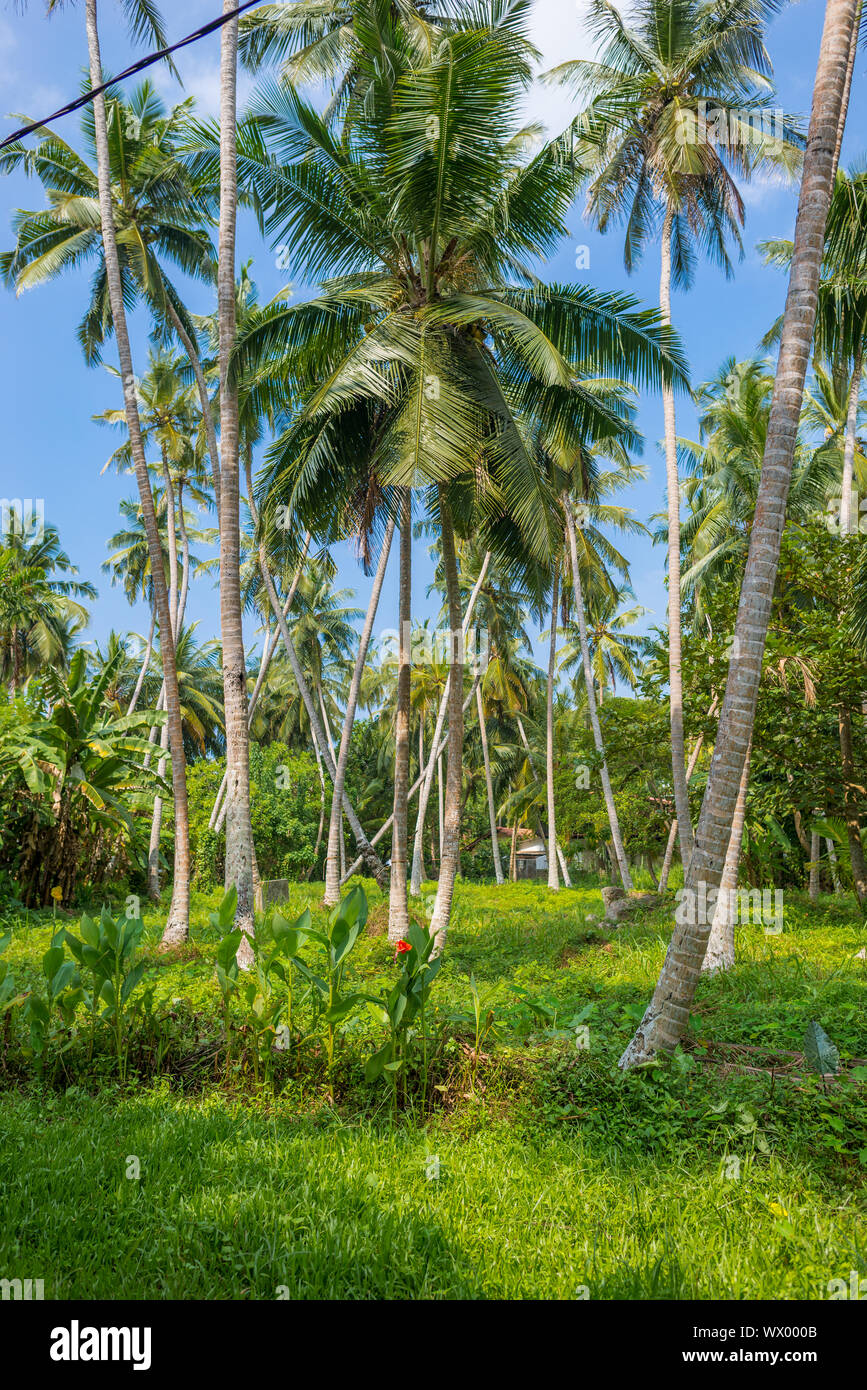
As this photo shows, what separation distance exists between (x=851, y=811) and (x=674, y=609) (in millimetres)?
4005

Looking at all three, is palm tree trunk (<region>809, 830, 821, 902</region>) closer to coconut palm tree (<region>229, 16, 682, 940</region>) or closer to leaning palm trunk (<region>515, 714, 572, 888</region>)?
coconut palm tree (<region>229, 16, 682, 940</region>)

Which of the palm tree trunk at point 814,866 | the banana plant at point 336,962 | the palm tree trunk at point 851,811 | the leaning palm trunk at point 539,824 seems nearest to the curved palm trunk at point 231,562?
the banana plant at point 336,962

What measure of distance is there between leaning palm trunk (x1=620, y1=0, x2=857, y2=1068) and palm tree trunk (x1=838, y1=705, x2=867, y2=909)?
25.8ft

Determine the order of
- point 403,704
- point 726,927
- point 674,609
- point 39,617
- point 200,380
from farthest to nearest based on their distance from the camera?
1. point 39,617
2. point 200,380
3. point 674,609
4. point 403,704
5. point 726,927

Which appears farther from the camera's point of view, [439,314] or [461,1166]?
[439,314]

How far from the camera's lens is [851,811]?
12.1 metres

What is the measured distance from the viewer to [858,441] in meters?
19.2

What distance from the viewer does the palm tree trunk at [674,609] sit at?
455 inches

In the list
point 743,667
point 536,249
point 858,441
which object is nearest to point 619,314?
point 536,249

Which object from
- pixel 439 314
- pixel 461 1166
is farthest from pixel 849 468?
pixel 461 1166

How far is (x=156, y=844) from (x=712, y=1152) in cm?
1523

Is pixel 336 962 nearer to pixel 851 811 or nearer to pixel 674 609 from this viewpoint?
pixel 674 609

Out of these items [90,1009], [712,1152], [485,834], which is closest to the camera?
[712,1152]
